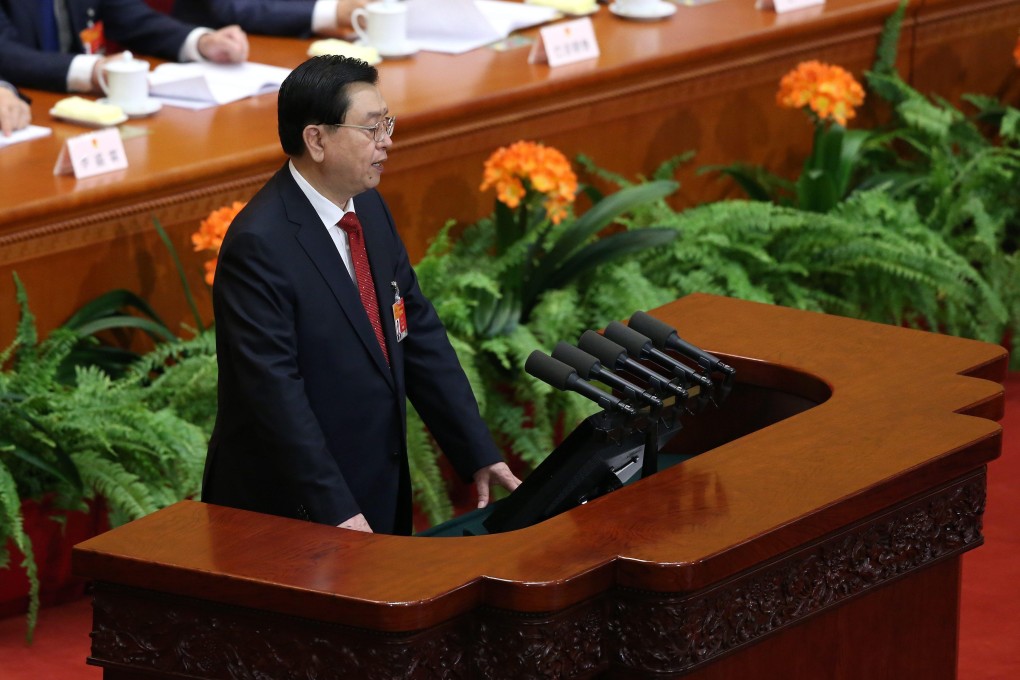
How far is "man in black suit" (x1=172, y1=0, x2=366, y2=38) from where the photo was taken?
4.72 metres

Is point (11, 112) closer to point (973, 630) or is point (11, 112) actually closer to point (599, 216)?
point (599, 216)

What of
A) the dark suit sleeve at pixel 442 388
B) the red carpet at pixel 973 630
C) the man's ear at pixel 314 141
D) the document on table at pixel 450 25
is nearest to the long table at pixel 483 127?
the document on table at pixel 450 25

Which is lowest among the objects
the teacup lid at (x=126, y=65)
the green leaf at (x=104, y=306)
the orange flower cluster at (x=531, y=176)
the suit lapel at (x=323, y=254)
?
the green leaf at (x=104, y=306)

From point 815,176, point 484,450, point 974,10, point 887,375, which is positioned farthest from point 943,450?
point 974,10

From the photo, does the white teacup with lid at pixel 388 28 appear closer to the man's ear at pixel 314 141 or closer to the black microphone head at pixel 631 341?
the man's ear at pixel 314 141

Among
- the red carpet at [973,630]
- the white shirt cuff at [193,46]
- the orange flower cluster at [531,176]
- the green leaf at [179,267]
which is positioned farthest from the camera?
the white shirt cuff at [193,46]

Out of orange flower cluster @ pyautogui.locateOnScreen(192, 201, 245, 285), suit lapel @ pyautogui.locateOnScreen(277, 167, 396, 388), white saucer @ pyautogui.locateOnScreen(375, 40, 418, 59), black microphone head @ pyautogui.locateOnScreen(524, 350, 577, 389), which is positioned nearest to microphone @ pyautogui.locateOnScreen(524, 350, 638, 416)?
black microphone head @ pyautogui.locateOnScreen(524, 350, 577, 389)

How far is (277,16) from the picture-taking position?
15.6 ft

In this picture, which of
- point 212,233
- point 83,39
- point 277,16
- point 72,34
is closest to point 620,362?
point 212,233

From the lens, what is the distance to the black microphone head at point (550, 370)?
2.06 metres

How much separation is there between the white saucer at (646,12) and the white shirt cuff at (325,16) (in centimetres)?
83

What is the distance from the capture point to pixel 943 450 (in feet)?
6.86

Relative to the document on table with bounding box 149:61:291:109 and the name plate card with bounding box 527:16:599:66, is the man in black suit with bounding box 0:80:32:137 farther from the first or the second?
the name plate card with bounding box 527:16:599:66

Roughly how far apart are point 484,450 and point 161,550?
70 cm
